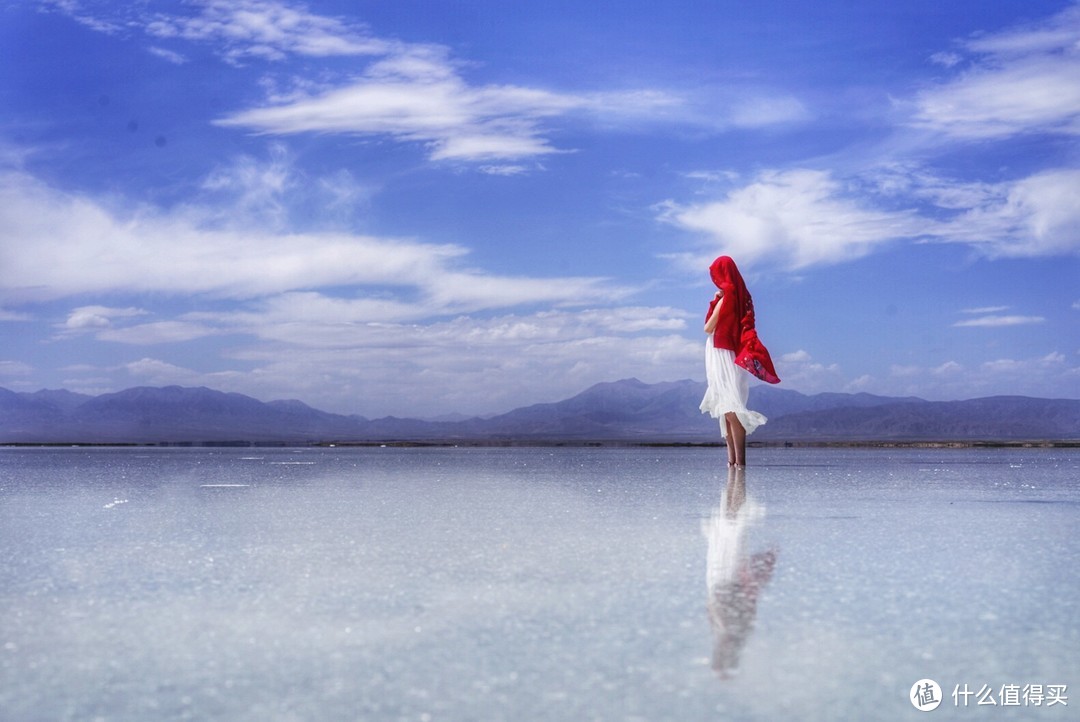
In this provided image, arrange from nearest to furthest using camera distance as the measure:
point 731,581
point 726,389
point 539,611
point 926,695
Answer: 1. point 926,695
2. point 539,611
3. point 731,581
4. point 726,389

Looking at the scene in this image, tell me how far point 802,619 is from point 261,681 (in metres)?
1.80

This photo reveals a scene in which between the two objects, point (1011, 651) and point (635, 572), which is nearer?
point (1011, 651)

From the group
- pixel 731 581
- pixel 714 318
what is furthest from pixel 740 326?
pixel 731 581

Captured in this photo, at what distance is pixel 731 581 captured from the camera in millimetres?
4508

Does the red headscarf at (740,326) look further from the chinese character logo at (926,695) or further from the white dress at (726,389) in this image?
the chinese character logo at (926,695)

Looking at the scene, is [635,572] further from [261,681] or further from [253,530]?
[253,530]

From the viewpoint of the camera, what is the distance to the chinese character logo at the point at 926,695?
8.89ft

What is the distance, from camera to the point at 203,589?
4.51m

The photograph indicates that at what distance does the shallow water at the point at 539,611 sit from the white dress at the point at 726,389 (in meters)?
5.45

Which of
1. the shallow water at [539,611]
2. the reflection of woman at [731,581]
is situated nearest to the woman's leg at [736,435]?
the shallow water at [539,611]

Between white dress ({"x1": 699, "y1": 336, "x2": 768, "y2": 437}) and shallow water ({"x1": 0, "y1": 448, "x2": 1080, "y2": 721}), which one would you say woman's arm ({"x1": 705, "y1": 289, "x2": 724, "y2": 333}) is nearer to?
white dress ({"x1": 699, "y1": 336, "x2": 768, "y2": 437})

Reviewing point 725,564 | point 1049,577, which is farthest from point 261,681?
point 1049,577

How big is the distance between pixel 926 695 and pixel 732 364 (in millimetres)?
11251

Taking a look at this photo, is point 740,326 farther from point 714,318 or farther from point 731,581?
point 731,581
